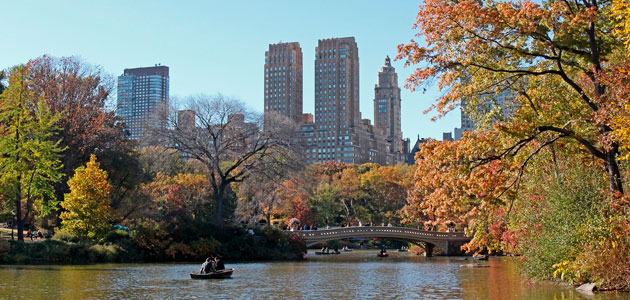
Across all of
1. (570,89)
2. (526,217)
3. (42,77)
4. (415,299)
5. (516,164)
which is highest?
(42,77)

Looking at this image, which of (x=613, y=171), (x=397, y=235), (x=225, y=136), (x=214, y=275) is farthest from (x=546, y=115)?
(x=397, y=235)

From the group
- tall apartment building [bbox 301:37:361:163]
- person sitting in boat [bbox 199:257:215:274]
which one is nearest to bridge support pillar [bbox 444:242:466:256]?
person sitting in boat [bbox 199:257:215:274]

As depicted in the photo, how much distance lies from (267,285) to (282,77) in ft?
536

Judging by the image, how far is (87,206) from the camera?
1818 inches

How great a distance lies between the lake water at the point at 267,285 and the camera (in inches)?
965

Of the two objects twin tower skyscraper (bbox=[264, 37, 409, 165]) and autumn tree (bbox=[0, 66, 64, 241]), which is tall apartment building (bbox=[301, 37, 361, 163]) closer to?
twin tower skyscraper (bbox=[264, 37, 409, 165])

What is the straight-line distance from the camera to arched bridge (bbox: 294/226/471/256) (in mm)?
58406

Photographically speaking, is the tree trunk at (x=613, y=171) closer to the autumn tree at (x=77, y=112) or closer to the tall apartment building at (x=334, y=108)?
the autumn tree at (x=77, y=112)

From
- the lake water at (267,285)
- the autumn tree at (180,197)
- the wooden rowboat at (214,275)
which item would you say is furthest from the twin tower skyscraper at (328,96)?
the wooden rowboat at (214,275)

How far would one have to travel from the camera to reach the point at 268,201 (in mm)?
62250

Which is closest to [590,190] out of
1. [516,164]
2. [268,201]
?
[516,164]

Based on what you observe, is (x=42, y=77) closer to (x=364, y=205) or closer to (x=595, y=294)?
(x=595, y=294)

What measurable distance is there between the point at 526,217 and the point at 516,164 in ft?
14.1

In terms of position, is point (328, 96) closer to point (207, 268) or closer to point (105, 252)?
point (105, 252)
